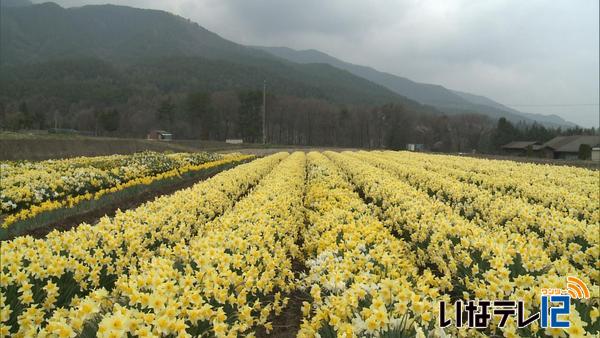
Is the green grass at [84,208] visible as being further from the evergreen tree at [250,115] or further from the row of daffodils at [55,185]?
the evergreen tree at [250,115]

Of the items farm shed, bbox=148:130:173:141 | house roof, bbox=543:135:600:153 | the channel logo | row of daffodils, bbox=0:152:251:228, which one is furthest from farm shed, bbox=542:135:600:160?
farm shed, bbox=148:130:173:141

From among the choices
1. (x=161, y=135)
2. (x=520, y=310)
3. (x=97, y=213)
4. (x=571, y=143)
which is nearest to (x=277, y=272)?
(x=520, y=310)

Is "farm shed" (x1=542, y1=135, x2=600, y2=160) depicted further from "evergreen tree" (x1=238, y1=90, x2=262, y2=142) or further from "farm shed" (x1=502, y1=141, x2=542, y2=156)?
"evergreen tree" (x1=238, y1=90, x2=262, y2=142)

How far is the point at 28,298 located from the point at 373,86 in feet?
665

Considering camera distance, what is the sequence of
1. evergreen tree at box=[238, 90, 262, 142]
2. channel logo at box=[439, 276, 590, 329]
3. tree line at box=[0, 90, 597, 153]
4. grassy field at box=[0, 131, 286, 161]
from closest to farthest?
channel logo at box=[439, 276, 590, 329], grassy field at box=[0, 131, 286, 161], evergreen tree at box=[238, 90, 262, 142], tree line at box=[0, 90, 597, 153]

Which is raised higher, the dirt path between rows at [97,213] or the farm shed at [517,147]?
the farm shed at [517,147]

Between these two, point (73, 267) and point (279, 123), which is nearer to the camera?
point (73, 267)

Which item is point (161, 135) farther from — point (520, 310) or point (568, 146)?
point (520, 310)

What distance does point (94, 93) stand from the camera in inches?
4400

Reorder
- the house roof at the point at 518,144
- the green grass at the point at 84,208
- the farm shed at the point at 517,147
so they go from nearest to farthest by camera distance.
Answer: the green grass at the point at 84,208, the farm shed at the point at 517,147, the house roof at the point at 518,144

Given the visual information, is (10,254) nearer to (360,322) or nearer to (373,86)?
(360,322)

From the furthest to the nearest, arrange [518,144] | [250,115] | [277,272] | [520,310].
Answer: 1. [250,115]
2. [518,144]
3. [277,272]
4. [520,310]

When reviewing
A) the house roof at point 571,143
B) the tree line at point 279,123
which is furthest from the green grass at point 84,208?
the house roof at point 571,143

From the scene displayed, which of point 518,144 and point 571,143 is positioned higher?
point 571,143
